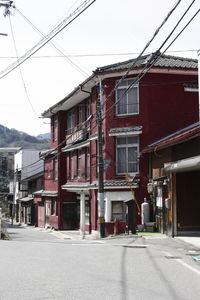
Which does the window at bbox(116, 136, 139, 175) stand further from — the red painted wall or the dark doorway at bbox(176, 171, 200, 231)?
the dark doorway at bbox(176, 171, 200, 231)

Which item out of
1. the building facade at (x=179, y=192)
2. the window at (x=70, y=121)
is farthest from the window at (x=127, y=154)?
the window at (x=70, y=121)

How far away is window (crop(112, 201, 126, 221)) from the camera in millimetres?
26906

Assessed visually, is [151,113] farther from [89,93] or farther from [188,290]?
[188,290]

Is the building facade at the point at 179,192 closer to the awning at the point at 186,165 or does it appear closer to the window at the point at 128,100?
the awning at the point at 186,165

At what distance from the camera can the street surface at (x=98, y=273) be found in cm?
852

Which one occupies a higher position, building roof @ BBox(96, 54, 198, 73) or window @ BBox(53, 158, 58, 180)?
building roof @ BBox(96, 54, 198, 73)

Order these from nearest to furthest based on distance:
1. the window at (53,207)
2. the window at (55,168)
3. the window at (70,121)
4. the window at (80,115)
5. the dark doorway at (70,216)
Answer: the window at (80,115)
the window at (70,121)
the dark doorway at (70,216)
the window at (55,168)
the window at (53,207)

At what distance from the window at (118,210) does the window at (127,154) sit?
5.87 feet

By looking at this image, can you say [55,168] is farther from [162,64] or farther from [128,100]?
[162,64]

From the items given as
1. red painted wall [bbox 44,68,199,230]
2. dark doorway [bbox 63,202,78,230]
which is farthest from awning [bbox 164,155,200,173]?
dark doorway [bbox 63,202,78,230]

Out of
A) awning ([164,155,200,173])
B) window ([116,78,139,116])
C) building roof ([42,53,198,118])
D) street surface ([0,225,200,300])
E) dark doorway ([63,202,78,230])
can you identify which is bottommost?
street surface ([0,225,200,300])

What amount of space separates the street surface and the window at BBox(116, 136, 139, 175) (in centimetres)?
1052

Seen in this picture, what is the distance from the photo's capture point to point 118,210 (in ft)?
88.7

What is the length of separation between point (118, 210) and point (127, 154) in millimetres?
3273
